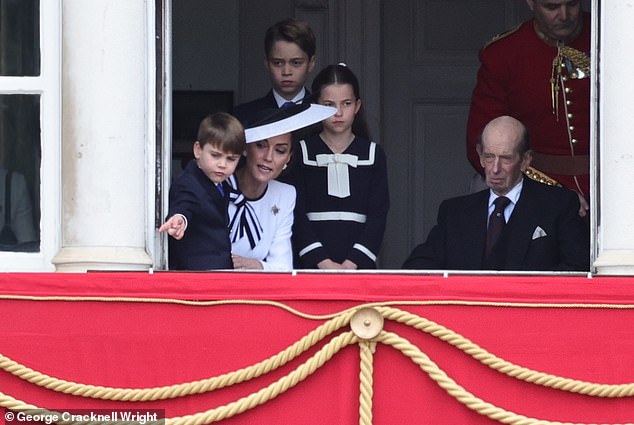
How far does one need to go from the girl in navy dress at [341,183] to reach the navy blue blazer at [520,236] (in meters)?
0.28

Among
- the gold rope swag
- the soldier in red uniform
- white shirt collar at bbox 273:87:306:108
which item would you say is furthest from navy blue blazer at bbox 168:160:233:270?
the soldier in red uniform

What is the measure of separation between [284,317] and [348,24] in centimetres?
345

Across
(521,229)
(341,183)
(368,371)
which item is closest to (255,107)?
(341,183)

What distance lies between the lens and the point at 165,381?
6469 millimetres

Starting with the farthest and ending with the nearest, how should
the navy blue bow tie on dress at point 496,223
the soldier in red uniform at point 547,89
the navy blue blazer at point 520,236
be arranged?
the soldier in red uniform at point 547,89
the navy blue bow tie on dress at point 496,223
the navy blue blazer at point 520,236

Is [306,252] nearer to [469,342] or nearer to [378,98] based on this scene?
[469,342]

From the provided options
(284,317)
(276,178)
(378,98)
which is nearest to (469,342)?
(284,317)

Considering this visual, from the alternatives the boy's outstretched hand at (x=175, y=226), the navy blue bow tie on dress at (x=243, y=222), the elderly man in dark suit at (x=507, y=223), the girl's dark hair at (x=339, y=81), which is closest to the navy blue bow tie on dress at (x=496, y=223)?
the elderly man in dark suit at (x=507, y=223)

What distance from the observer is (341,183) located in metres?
7.59

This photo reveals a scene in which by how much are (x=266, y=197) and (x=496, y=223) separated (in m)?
0.88

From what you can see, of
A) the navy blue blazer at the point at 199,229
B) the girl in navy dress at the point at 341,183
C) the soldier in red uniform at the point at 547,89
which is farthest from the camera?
the soldier in red uniform at the point at 547,89

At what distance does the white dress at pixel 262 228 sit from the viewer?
727 centimetres

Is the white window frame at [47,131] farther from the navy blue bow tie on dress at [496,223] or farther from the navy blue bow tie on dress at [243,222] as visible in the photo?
the navy blue bow tie on dress at [496,223]

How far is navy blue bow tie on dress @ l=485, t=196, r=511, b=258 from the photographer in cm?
730
